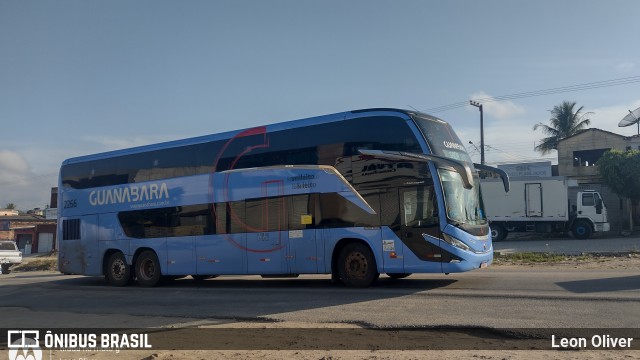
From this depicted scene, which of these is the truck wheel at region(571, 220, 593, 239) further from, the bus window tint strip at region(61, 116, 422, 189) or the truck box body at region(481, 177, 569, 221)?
the bus window tint strip at region(61, 116, 422, 189)

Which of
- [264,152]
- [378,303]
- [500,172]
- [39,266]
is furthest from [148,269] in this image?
[39,266]

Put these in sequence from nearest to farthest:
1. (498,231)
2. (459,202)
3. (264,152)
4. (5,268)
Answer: (459,202) → (264,152) → (5,268) → (498,231)

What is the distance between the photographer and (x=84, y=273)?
17625mm

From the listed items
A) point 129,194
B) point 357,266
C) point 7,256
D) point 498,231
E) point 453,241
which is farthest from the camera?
point 498,231

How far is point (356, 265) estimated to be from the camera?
12.6m

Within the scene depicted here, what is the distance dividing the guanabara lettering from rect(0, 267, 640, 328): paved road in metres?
2.72

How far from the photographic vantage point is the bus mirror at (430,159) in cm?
1177

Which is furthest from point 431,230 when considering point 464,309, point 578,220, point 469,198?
point 578,220

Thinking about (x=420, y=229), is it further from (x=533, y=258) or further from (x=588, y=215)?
(x=588, y=215)

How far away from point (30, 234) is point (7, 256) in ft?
104

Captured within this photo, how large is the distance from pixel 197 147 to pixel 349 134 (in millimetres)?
4812

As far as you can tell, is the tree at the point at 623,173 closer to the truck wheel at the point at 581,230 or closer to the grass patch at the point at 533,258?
the truck wheel at the point at 581,230

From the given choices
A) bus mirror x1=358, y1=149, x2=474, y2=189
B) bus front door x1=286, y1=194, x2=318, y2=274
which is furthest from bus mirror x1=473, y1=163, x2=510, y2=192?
bus front door x1=286, y1=194, x2=318, y2=274

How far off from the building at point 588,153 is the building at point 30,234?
49.4 m
